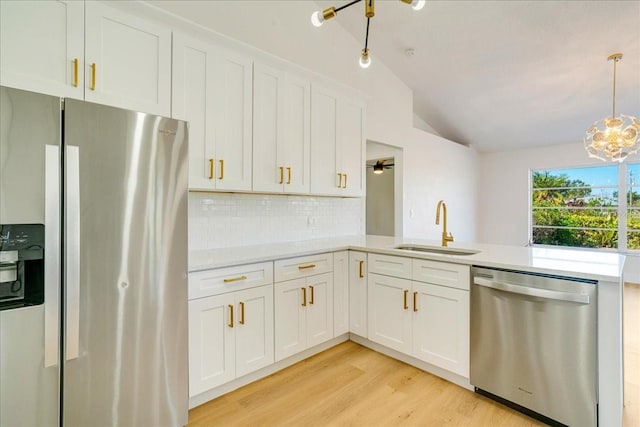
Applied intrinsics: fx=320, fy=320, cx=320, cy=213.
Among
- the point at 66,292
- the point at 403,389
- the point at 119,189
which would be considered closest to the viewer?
the point at 66,292

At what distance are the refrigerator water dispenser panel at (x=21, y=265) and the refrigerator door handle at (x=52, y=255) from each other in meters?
0.02

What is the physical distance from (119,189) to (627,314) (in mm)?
5235

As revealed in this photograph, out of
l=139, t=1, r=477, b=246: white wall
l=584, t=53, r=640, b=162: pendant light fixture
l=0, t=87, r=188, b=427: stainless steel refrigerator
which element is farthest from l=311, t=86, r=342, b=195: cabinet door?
l=584, t=53, r=640, b=162: pendant light fixture

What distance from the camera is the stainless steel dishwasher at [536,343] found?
166cm

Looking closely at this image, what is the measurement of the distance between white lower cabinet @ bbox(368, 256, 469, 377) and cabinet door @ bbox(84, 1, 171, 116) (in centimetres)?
203

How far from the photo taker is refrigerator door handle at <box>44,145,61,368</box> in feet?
4.26

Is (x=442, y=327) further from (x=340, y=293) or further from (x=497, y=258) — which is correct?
(x=340, y=293)

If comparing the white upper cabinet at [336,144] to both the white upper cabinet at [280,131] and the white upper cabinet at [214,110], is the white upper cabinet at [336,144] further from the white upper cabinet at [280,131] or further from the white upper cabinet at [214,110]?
the white upper cabinet at [214,110]

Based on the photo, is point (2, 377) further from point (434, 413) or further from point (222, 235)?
point (434, 413)

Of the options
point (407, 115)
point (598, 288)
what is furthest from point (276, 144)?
point (407, 115)

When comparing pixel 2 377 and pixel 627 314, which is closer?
pixel 2 377

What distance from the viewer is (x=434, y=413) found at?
1.94 meters

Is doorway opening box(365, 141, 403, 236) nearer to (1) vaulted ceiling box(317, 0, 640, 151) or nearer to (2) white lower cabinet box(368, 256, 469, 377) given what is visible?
(1) vaulted ceiling box(317, 0, 640, 151)

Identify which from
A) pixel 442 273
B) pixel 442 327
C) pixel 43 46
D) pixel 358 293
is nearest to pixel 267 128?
pixel 43 46
